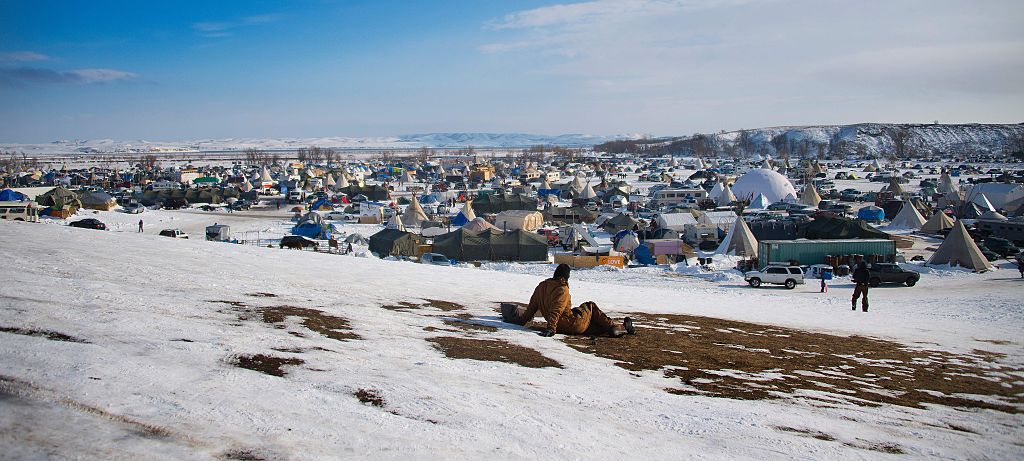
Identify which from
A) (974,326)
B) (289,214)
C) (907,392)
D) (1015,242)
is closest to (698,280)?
(974,326)

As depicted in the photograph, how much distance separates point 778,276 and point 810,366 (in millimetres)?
13236

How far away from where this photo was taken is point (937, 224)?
3456 cm

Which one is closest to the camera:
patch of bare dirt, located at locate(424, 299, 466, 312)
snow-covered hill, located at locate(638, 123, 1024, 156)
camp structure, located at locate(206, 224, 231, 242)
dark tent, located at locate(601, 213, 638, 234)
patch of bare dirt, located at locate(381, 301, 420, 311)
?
patch of bare dirt, located at locate(381, 301, 420, 311)

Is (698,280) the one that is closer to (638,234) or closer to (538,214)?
(638,234)

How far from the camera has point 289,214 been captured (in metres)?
45.7

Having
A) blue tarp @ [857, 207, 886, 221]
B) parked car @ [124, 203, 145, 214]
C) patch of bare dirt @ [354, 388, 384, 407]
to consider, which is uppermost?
patch of bare dirt @ [354, 388, 384, 407]

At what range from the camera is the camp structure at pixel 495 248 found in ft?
87.2

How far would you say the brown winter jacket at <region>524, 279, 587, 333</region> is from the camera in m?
8.05

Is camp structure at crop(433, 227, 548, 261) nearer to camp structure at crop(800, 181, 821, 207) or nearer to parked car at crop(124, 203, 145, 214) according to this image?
parked car at crop(124, 203, 145, 214)

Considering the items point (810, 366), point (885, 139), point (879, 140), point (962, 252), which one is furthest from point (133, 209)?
point (885, 139)

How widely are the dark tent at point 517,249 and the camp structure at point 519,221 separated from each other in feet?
30.4

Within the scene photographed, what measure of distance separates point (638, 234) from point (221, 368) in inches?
1128

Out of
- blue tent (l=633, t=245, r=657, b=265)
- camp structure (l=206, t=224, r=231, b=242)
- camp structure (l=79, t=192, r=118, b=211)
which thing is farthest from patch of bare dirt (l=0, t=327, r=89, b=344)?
camp structure (l=79, t=192, r=118, b=211)

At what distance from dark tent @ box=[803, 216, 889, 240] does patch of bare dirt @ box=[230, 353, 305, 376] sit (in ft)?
86.2
